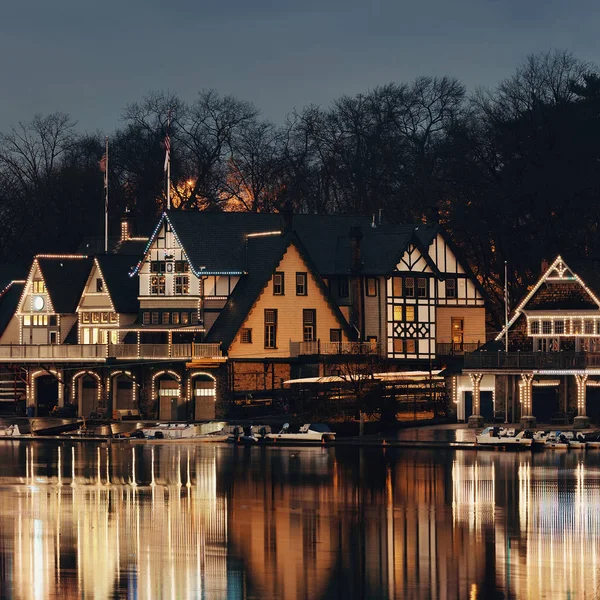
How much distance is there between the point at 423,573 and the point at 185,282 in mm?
62398

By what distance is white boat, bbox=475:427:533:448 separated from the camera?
8738cm

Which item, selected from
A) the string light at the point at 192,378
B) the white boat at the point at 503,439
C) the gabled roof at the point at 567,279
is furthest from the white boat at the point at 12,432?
the gabled roof at the point at 567,279

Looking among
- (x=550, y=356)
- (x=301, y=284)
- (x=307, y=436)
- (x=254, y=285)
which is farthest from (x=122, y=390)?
(x=550, y=356)

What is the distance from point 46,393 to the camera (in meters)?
116

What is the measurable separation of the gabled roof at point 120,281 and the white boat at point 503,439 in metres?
31.3

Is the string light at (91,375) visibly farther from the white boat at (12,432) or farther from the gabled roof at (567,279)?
the gabled roof at (567,279)

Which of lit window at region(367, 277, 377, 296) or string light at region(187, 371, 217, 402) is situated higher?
lit window at region(367, 277, 377, 296)

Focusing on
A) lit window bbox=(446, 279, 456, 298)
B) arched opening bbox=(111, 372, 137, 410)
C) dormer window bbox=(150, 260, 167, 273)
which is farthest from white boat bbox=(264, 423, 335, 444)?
lit window bbox=(446, 279, 456, 298)

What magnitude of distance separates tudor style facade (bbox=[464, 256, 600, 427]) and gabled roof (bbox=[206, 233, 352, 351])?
14.7 metres

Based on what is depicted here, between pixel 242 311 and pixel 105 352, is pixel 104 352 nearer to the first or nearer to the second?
pixel 105 352

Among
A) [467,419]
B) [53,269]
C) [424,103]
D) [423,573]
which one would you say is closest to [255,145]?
[424,103]

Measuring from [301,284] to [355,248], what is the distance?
5.11 metres

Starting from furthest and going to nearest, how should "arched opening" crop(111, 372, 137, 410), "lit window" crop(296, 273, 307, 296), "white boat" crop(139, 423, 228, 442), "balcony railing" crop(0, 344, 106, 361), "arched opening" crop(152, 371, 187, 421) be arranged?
1. "balcony railing" crop(0, 344, 106, 361)
2. "arched opening" crop(111, 372, 137, 410)
3. "lit window" crop(296, 273, 307, 296)
4. "arched opening" crop(152, 371, 187, 421)
5. "white boat" crop(139, 423, 228, 442)

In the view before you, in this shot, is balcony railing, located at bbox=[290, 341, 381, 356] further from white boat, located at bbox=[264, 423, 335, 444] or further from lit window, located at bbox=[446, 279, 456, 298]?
white boat, located at bbox=[264, 423, 335, 444]
